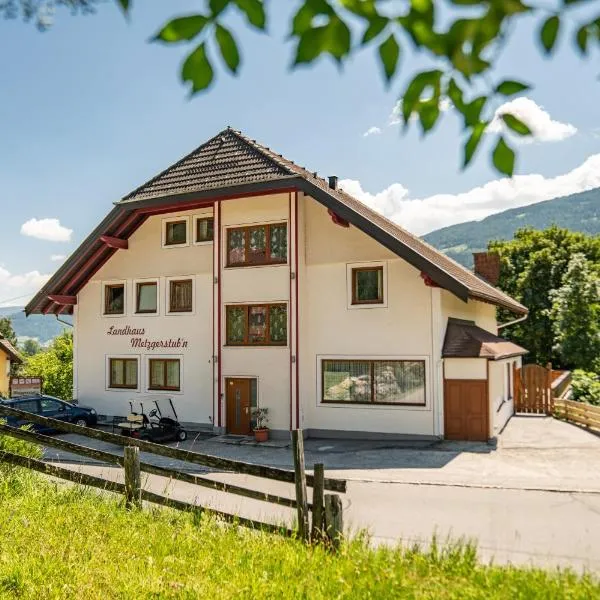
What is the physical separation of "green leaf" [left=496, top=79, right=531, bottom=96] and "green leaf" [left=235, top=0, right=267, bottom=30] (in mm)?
659

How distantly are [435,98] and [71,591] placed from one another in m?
5.23

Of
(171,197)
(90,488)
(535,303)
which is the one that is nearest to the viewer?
(90,488)

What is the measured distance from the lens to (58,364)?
151 feet

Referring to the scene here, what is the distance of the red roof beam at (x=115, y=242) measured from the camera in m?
22.6

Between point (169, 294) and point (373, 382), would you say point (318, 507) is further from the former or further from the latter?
point (169, 294)

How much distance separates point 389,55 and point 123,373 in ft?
76.0

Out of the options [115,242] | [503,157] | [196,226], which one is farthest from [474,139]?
[115,242]

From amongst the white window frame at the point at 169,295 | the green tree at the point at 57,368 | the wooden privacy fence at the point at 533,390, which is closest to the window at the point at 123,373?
the white window frame at the point at 169,295

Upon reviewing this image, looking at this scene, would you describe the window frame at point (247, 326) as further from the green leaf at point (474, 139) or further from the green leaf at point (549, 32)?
the green leaf at point (549, 32)

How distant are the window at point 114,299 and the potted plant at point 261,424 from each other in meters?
7.12

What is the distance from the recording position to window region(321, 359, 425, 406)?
18.9 meters

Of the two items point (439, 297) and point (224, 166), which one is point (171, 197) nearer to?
point (224, 166)

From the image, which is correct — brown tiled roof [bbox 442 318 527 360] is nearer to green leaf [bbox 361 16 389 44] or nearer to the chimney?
the chimney

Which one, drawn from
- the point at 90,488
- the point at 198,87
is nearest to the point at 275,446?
the point at 90,488
